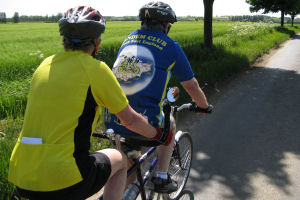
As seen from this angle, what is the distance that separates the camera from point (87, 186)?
1.64 metres

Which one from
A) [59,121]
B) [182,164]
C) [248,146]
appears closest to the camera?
[59,121]

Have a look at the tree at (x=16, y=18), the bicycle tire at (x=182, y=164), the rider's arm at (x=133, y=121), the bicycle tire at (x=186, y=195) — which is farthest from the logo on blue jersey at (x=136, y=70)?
the tree at (x=16, y=18)

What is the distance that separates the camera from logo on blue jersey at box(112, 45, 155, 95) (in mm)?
2320

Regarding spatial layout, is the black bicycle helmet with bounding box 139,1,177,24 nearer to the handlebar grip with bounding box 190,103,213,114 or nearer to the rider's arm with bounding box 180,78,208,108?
the rider's arm with bounding box 180,78,208,108


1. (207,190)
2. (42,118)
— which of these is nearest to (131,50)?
(42,118)

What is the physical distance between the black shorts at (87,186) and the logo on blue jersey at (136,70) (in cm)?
70

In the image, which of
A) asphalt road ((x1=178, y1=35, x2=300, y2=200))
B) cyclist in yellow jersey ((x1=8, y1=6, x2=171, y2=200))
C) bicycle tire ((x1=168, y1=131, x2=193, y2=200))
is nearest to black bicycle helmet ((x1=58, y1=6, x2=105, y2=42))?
cyclist in yellow jersey ((x1=8, y1=6, x2=171, y2=200))

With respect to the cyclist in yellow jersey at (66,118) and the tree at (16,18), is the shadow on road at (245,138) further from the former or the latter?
the tree at (16,18)

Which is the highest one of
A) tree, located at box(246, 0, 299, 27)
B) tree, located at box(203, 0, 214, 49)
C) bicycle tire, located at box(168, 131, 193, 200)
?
tree, located at box(246, 0, 299, 27)

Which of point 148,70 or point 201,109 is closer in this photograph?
point 148,70

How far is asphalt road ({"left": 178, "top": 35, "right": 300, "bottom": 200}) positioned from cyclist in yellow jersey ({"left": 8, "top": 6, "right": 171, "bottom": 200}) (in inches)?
91.7

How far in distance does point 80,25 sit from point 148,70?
31.6 inches

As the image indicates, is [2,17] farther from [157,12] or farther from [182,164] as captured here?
[157,12]

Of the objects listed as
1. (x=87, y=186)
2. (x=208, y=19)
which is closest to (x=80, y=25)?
(x=87, y=186)
